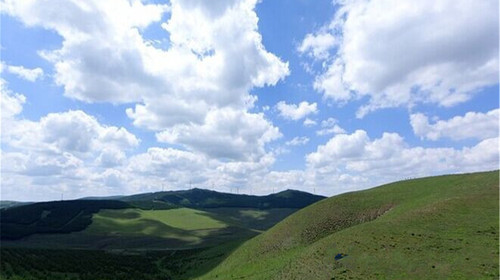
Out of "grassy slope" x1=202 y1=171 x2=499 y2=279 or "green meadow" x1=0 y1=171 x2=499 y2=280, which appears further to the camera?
"green meadow" x1=0 y1=171 x2=499 y2=280

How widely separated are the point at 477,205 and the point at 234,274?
41716 millimetres

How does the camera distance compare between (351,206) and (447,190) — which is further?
(351,206)

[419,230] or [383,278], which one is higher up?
[419,230]

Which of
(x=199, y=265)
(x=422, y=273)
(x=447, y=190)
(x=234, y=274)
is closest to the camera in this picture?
(x=422, y=273)

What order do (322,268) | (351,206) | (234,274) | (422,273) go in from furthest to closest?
1. (351,206)
2. (234,274)
3. (322,268)
4. (422,273)

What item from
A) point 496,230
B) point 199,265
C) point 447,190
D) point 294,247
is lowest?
point 199,265

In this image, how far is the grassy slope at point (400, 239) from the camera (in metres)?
41.4

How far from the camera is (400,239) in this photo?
164 feet

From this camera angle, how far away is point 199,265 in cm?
9644

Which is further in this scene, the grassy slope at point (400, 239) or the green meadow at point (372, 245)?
the green meadow at point (372, 245)

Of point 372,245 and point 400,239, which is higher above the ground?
point 400,239

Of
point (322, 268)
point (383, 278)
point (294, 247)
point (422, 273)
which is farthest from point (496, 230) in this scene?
point (294, 247)

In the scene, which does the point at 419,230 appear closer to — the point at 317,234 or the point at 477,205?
the point at 477,205

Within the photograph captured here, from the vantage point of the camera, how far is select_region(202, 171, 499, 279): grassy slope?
41406mm
